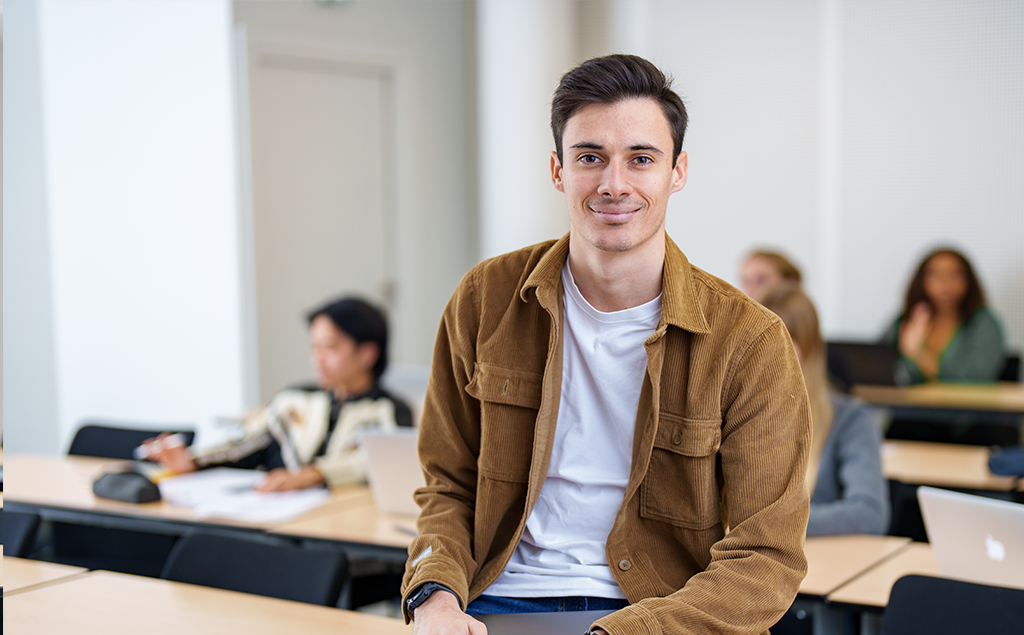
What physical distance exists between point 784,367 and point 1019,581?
0.75 metres

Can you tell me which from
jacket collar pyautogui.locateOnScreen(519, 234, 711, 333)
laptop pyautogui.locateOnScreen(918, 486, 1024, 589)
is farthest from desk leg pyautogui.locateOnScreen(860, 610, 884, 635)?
jacket collar pyautogui.locateOnScreen(519, 234, 711, 333)

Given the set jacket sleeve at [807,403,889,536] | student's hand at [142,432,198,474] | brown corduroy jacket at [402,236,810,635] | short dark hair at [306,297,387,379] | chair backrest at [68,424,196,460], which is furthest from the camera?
chair backrest at [68,424,196,460]

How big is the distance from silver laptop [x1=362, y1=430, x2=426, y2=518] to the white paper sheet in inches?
9.6

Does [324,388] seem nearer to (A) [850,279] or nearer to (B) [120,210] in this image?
(B) [120,210]

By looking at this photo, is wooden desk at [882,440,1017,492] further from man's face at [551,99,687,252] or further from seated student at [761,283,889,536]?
man's face at [551,99,687,252]

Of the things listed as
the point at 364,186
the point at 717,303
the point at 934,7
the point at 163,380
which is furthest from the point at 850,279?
the point at 717,303

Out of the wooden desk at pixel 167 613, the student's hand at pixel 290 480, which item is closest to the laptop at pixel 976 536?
the wooden desk at pixel 167 613

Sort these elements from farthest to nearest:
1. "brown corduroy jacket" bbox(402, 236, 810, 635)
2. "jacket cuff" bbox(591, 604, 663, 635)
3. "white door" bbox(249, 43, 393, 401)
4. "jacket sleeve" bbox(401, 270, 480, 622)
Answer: "white door" bbox(249, 43, 393, 401) → "jacket sleeve" bbox(401, 270, 480, 622) → "brown corduroy jacket" bbox(402, 236, 810, 635) → "jacket cuff" bbox(591, 604, 663, 635)

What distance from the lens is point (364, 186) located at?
6.01 m

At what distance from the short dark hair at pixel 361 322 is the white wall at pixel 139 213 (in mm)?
2016

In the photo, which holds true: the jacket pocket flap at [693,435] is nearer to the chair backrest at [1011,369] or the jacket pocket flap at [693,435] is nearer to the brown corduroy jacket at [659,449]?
the brown corduroy jacket at [659,449]

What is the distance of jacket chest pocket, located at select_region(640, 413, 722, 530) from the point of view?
1.60m

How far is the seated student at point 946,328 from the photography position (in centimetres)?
525

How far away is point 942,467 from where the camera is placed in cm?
329
